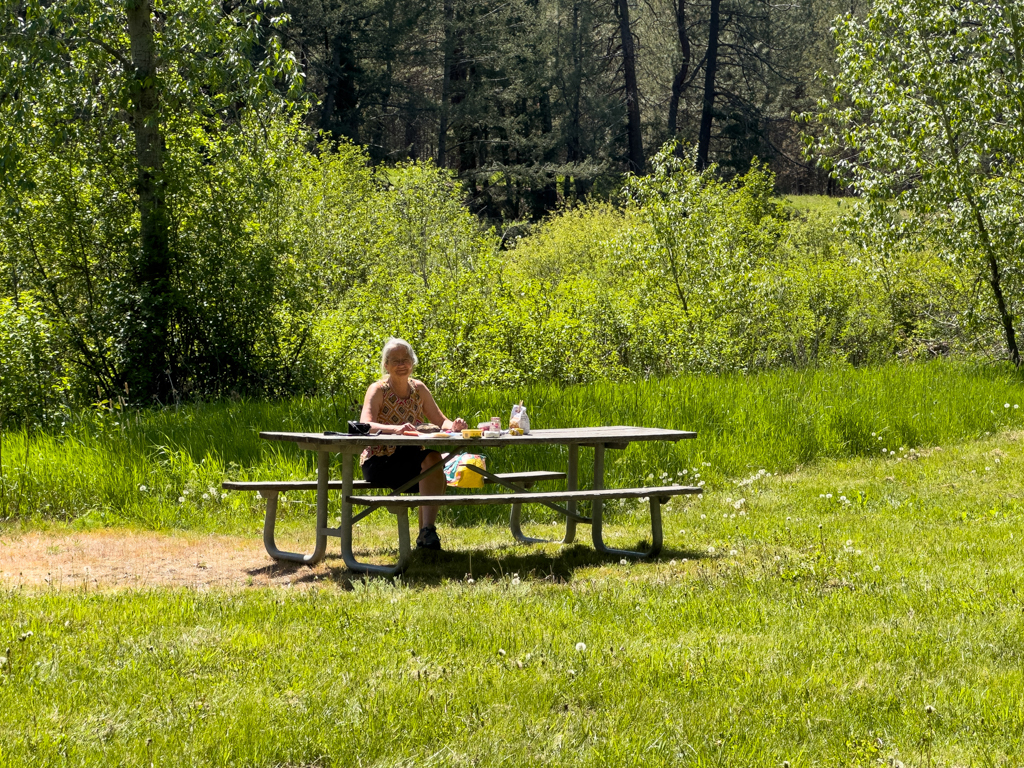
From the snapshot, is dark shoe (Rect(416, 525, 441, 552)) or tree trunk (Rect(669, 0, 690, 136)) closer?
dark shoe (Rect(416, 525, 441, 552))

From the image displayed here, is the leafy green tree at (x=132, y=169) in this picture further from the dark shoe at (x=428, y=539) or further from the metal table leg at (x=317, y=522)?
the dark shoe at (x=428, y=539)

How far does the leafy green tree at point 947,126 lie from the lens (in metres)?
14.4

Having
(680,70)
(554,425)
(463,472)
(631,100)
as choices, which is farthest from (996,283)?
(680,70)

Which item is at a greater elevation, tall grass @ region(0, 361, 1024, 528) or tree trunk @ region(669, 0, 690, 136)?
tree trunk @ region(669, 0, 690, 136)

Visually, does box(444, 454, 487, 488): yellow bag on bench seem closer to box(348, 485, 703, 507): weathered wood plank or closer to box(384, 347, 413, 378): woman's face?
box(348, 485, 703, 507): weathered wood plank

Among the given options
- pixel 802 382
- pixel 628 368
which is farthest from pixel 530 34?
pixel 802 382

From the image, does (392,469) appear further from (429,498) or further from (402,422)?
(429,498)

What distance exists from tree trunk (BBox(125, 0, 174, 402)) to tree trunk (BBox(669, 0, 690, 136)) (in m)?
32.2

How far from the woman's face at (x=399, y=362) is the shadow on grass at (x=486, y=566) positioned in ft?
3.83

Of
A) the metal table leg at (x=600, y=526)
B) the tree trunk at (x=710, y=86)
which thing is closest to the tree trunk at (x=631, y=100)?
the tree trunk at (x=710, y=86)

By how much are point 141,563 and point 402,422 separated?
1.89 meters

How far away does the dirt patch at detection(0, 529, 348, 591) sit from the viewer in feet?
19.9

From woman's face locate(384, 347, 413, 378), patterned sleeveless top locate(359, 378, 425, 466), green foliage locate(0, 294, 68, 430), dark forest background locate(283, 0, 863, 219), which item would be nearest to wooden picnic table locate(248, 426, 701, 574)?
patterned sleeveless top locate(359, 378, 425, 466)

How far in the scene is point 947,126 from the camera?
48.2 feet
